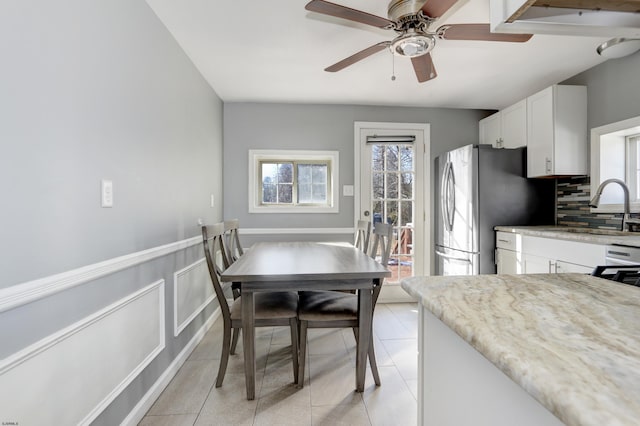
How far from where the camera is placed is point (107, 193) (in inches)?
57.6

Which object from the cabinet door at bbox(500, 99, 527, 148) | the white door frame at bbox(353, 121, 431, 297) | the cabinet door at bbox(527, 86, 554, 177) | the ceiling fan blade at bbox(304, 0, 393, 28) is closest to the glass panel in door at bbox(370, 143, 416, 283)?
the white door frame at bbox(353, 121, 431, 297)

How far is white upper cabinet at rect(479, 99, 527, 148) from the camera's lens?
10.4 ft

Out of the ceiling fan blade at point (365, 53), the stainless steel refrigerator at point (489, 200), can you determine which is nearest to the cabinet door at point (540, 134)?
the stainless steel refrigerator at point (489, 200)

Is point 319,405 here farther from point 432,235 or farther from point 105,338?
point 432,235

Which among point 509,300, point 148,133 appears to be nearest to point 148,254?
point 148,133

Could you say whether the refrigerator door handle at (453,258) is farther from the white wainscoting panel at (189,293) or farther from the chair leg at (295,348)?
the white wainscoting panel at (189,293)

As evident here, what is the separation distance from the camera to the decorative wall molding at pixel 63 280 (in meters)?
0.96

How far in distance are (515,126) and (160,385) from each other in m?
3.80

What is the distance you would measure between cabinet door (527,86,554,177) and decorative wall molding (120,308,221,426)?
11.1 feet

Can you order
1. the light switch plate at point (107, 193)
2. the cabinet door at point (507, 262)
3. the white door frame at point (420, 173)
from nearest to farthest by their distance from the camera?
the light switch plate at point (107, 193) → the cabinet door at point (507, 262) → the white door frame at point (420, 173)

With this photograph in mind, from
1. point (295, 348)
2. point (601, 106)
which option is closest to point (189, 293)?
point (295, 348)

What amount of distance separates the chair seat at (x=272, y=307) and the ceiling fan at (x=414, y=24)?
1.64m

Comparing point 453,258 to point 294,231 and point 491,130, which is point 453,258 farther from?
point 294,231

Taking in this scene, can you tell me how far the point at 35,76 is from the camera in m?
1.07
